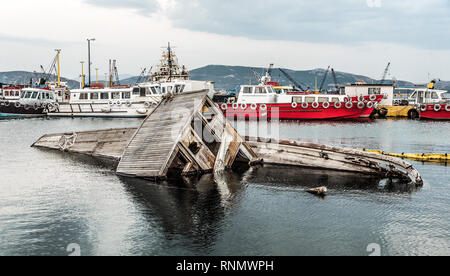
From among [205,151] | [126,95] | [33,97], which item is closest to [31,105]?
[33,97]

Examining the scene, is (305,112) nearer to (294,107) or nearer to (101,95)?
(294,107)

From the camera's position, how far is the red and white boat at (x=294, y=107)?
220ft

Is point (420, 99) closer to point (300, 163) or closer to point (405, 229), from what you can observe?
point (300, 163)

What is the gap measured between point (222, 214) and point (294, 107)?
5213 centimetres

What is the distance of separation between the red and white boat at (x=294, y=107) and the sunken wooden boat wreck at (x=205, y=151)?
36479 millimetres

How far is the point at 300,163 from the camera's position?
27.8 meters

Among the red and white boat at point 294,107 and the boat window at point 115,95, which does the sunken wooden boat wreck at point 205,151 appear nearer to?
the red and white boat at point 294,107

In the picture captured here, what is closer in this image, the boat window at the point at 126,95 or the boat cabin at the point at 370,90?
the boat window at the point at 126,95

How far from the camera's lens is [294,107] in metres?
67.4

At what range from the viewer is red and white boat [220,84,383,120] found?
220 feet

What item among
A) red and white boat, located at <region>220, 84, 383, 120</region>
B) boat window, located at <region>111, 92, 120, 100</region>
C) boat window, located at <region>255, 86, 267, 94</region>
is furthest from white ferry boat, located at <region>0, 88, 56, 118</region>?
boat window, located at <region>255, 86, 267, 94</region>

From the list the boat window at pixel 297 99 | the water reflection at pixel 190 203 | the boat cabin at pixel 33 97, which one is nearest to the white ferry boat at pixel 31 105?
the boat cabin at pixel 33 97
